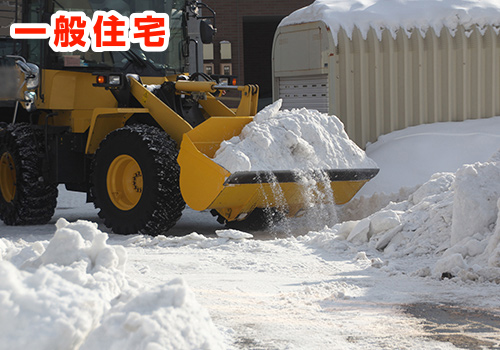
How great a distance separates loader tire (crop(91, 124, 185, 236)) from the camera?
26.3 feet

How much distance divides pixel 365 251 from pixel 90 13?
4.21 meters

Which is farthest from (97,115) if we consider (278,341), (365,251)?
(278,341)

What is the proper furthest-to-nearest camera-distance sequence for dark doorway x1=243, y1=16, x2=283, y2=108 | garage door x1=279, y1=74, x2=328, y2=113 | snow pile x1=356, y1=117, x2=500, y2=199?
1. dark doorway x1=243, y1=16, x2=283, y2=108
2. garage door x1=279, y1=74, x2=328, y2=113
3. snow pile x1=356, y1=117, x2=500, y2=199

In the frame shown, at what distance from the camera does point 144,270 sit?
5.97m

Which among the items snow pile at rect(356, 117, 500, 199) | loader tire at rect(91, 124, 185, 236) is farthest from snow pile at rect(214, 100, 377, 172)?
snow pile at rect(356, 117, 500, 199)

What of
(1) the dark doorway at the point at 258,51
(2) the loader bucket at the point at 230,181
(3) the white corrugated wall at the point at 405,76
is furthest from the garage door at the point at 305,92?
(1) the dark doorway at the point at 258,51

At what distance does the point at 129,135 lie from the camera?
27.1 ft

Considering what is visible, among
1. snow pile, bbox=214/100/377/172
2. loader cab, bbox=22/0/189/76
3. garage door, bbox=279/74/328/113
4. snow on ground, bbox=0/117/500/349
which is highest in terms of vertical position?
loader cab, bbox=22/0/189/76

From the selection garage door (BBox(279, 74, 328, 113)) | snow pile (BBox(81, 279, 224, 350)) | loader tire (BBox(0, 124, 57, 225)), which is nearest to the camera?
snow pile (BBox(81, 279, 224, 350))

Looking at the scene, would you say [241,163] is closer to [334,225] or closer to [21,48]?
[334,225]

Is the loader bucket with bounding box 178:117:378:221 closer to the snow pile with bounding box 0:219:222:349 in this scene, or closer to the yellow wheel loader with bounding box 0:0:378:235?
the yellow wheel loader with bounding box 0:0:378:235

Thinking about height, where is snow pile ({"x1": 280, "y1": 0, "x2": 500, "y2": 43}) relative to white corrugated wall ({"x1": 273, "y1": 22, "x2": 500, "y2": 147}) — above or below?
above

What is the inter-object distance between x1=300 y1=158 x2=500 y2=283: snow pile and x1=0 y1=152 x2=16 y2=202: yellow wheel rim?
14.0 ft

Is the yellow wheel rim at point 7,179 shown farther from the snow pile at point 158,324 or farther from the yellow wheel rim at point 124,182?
the snow pile at point 158,324
